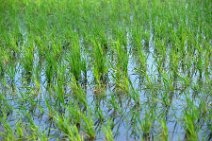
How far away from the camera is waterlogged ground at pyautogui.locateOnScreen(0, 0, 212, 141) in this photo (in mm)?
3045

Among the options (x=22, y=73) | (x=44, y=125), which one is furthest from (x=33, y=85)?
(x=44, y=125)

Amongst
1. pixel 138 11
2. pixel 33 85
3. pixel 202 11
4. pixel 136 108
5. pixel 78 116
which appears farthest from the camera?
pixel 138 11

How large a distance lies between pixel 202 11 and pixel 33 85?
3.52 meters

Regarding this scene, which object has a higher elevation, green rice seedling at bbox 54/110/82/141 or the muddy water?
the muddy water

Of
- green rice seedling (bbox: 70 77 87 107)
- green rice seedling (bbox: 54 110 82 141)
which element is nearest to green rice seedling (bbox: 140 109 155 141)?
green rice seedling (bbox: 54 110 82 141)

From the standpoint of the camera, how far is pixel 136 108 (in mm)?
3455

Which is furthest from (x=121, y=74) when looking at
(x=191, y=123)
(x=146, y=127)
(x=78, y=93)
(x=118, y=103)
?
(x=191, y=123)

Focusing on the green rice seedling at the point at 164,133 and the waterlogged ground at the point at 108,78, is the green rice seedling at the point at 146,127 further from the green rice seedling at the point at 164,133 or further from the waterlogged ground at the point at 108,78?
the green rice seedling at the point at 164,133

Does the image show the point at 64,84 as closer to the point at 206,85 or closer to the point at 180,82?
the point at 180,82

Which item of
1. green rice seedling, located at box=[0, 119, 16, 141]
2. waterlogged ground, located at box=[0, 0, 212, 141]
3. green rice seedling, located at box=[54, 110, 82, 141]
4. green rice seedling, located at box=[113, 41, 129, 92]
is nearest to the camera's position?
green rice seedling, located at box=[54, 110, 82, 141]

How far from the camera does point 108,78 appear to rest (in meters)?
4.14

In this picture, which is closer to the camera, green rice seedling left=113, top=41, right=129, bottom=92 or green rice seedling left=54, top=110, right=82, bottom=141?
green rice seedling left=54, top=110, right=82, bottom=141

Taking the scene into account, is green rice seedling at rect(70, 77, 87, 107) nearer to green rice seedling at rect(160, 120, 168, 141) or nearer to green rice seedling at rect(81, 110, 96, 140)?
green rice seedling at rect(81, 110, 96, 140)

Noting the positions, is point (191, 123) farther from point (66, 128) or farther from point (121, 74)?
point (121, 74)
